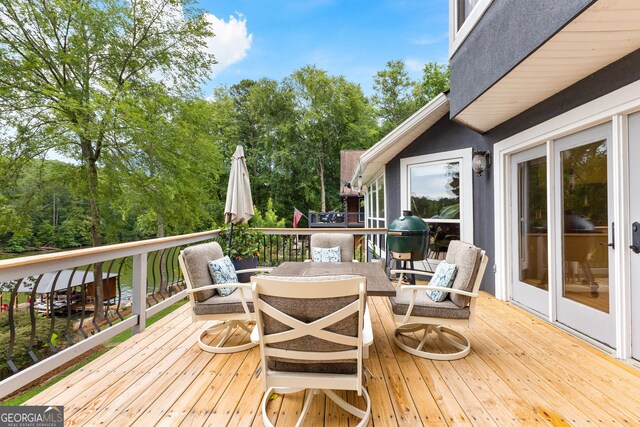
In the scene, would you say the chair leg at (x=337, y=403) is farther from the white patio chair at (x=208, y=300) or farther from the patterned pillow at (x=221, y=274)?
the patterned pillow at (x=221, y=274)

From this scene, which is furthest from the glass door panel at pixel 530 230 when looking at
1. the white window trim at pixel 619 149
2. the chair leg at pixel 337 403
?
the chair leg at pixel 337 403

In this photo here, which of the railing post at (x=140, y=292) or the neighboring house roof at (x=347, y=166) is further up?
the neighboring house roof at (x=347, y=166)

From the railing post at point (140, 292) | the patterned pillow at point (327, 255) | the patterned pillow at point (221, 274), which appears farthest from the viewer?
the patterned pillow at point (327, 255)

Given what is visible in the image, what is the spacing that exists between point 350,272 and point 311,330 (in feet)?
5.13

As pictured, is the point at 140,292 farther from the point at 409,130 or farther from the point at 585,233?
the point at 585,233

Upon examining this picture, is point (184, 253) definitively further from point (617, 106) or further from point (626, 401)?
point (617, 106)

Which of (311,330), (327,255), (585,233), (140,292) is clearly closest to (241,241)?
(327,255)

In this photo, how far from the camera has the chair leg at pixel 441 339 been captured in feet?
8.48

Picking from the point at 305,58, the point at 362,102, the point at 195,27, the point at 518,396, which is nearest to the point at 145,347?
the point at 518,396

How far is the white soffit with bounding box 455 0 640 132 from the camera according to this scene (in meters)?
1.82

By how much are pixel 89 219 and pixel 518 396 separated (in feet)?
37.0

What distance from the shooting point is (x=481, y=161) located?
4.46m

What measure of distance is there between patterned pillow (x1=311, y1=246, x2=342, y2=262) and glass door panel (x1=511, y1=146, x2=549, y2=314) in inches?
93.8

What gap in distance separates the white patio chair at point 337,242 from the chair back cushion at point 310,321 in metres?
2.68
